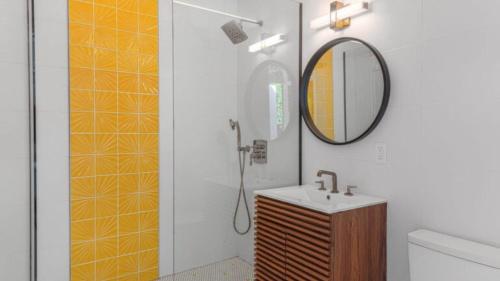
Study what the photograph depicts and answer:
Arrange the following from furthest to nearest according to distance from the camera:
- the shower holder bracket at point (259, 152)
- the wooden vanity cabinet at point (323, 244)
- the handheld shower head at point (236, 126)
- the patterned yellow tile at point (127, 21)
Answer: the patterned yellow tile at point (127, 21), the shower holder bracket at point (259, 152), the handheld shower head at point (236, 126), the wooden vanity cabinet at point (323, 244)

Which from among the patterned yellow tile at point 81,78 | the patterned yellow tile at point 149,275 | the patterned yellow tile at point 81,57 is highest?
the patterned yellow tile at point 81,57

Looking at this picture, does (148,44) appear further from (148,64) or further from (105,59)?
(105,59)

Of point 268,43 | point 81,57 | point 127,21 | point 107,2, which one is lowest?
point 81,57

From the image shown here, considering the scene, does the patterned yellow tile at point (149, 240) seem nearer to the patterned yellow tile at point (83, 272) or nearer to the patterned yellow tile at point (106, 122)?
the patterned yellow tile at point (83, 272)

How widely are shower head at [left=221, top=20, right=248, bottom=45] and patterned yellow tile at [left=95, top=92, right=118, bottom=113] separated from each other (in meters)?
1.00

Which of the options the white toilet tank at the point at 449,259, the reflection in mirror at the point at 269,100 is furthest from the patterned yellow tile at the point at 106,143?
the white toilet tank at the point at 449,259

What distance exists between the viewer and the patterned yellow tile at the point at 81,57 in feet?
7.20

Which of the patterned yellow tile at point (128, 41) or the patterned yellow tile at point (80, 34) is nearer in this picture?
the patterned yellow tile at point (80, 34)

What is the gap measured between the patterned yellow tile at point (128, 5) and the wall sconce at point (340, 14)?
1.42 meters

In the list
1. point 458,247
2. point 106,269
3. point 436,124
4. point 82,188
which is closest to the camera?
point 458,247

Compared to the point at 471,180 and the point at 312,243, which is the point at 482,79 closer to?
the point at 471,180

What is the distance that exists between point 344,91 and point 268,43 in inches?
25.3

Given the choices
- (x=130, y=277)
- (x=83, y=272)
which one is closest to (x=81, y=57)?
(x=83, y=272)

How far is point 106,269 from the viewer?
236 centimetres
